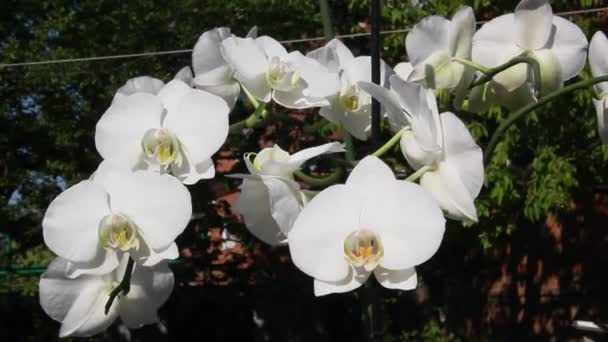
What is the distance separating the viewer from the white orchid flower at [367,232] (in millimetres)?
556

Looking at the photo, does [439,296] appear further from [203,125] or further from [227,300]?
[203,125]

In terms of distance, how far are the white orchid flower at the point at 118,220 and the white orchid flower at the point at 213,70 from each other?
15cm

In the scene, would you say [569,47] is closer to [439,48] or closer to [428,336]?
[439,48]

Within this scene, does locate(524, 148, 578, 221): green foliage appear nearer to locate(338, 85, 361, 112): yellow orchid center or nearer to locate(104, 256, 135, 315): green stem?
locate(338, 85, 361, 112): yellow orchid center

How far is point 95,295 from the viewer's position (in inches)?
25.8

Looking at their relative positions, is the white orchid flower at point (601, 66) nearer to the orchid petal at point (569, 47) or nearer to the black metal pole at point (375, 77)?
the orchid petal at point (569, 47)

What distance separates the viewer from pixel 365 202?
1.87 ft

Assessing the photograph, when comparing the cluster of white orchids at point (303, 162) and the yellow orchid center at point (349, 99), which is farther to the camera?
the yellow orchid center at point (349, 99)

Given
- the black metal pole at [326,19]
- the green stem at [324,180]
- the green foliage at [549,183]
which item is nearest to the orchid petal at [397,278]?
the green stem at [324,180]

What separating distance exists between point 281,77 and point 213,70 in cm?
6

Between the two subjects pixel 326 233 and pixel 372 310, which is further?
pixel 372 310

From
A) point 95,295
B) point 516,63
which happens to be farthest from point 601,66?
point 95,295

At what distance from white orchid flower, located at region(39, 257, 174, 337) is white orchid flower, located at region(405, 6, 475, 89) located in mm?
242

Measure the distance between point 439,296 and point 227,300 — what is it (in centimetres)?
171
